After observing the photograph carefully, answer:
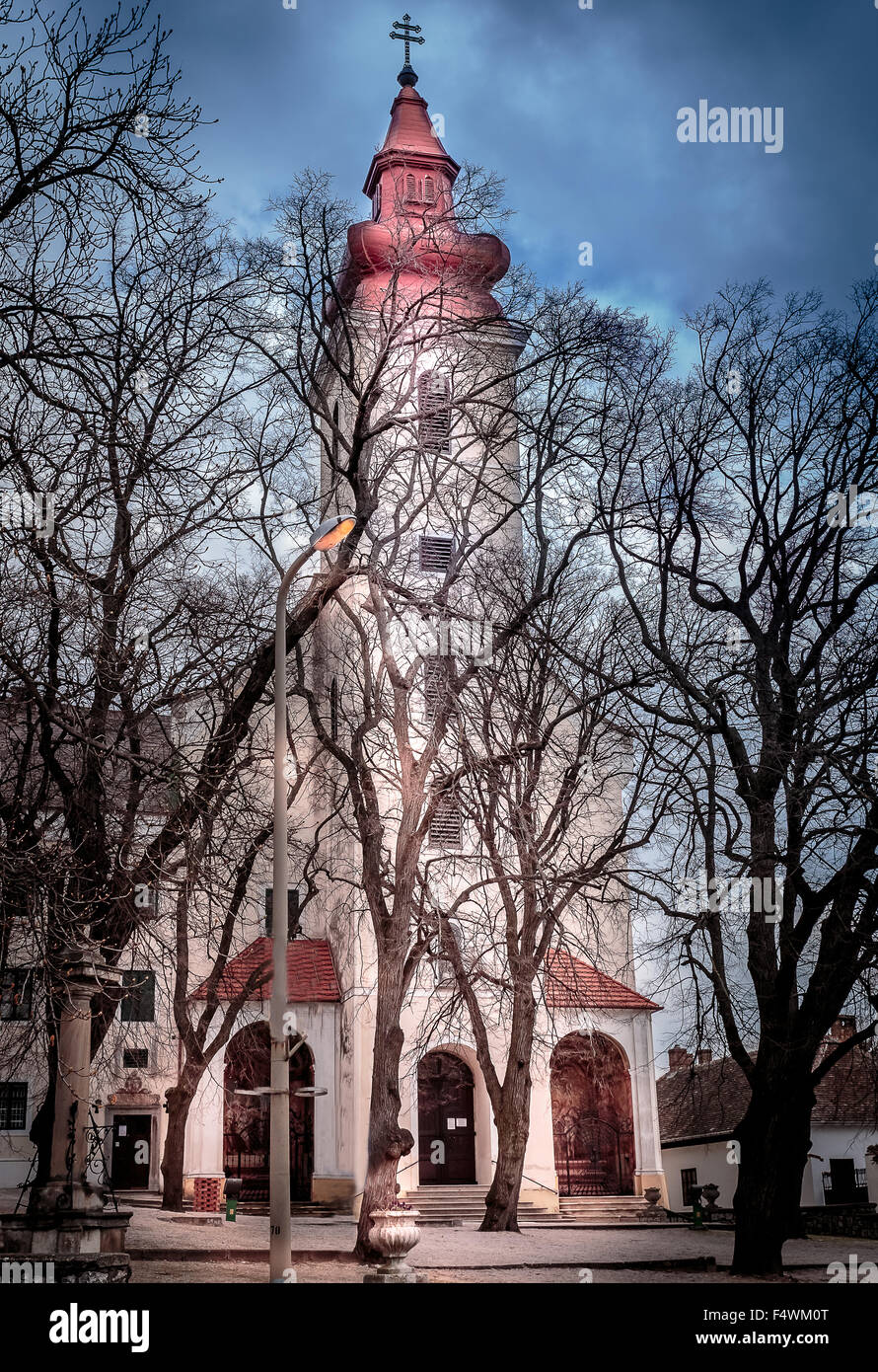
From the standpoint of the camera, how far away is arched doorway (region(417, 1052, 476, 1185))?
119 feet

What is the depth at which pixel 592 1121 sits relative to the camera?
125ft

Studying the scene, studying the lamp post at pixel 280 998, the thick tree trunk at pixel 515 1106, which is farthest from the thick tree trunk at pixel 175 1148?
the lamp post at pixel 280 998

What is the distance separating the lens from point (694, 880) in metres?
20.2

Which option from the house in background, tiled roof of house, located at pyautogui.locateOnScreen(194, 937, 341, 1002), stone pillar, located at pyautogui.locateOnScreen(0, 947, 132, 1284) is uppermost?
tiled roof of house, located at pyautogui.locateOnScreen(194, 937, 341, 1002)

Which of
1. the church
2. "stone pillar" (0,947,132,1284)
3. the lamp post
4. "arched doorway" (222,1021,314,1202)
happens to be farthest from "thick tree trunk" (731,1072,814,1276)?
"arched doorway" (222,1021,314,1202)

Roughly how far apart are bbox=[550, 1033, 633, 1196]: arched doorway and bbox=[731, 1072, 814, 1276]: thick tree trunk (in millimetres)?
17251

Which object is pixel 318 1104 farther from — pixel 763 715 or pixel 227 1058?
pixel 763 715

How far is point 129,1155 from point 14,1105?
12.0 feet

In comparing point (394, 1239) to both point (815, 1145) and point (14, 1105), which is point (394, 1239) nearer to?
point (14, 1105)

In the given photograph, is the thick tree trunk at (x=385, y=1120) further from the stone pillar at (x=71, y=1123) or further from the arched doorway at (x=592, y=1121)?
the arched doorway at (x=592, y=1121)

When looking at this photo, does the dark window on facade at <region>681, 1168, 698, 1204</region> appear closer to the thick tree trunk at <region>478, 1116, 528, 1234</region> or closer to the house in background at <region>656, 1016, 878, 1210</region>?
the house in background at <region>656, 1016, 878, 1210</region>

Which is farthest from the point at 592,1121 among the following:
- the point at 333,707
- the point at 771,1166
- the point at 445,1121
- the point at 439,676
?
the point at 439,676

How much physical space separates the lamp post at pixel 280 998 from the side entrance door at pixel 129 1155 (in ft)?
87.2
